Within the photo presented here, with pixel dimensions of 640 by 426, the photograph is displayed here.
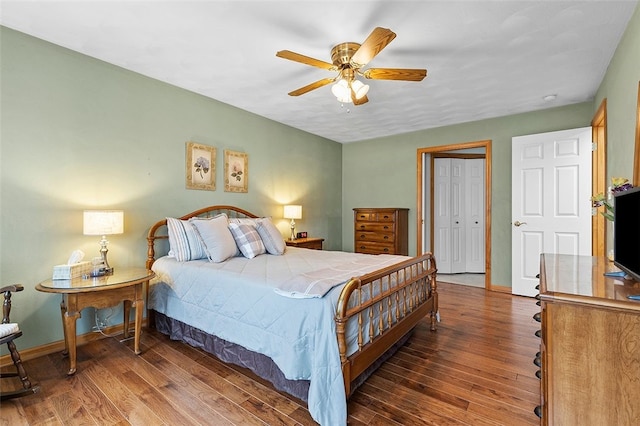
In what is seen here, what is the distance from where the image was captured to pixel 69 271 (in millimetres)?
2270

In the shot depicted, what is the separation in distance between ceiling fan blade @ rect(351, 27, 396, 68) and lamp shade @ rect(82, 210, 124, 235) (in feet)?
7.48

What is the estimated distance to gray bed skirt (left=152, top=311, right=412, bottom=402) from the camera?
184 cm

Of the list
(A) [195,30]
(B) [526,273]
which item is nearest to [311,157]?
(A) [195,30]

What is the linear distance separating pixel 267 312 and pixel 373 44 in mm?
1836

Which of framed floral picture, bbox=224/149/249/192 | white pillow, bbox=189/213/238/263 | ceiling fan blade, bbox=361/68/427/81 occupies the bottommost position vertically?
white pillow, bbox=189/213/238/263

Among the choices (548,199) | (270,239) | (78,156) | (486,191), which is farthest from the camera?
(486,191)

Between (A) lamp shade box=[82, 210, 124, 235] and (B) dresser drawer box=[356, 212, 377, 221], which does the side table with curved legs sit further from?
(B) dresser drawer box=[356, 212, 377, 221]

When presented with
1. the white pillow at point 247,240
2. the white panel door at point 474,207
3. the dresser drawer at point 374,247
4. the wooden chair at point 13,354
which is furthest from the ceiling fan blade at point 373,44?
the white panel door at point 474,207

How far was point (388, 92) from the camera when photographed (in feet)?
11.1

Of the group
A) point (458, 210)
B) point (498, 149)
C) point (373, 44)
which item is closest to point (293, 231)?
point (373, 44)

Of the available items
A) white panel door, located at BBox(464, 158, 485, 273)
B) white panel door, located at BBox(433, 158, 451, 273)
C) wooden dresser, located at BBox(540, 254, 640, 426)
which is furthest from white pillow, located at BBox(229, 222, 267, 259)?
white panel door, located at BBox(464, 158, 485, 273)

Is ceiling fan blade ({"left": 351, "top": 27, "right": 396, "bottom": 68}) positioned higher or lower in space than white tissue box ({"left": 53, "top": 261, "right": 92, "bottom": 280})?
higher

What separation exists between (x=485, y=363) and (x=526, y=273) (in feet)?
7.52

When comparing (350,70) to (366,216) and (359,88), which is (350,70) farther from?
(366,216)
